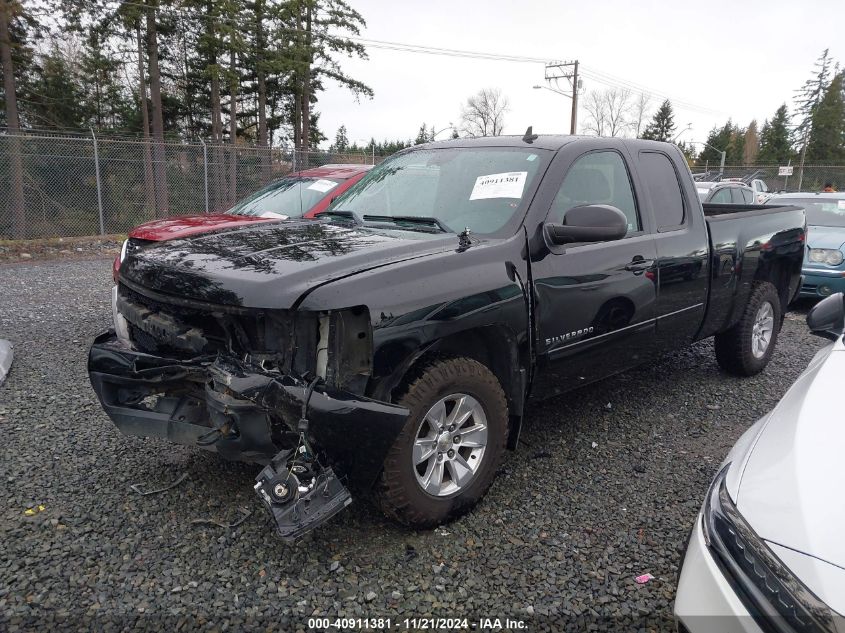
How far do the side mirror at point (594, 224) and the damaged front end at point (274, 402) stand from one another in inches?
51.1

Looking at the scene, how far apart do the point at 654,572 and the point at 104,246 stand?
14.0 m

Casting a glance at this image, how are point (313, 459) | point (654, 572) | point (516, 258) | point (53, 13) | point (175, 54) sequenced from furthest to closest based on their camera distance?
Result: point (175, 54), point (53, 13), point (516, 258), point (654, 572), point (313, 459)

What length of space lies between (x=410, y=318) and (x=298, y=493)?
2.74 ft

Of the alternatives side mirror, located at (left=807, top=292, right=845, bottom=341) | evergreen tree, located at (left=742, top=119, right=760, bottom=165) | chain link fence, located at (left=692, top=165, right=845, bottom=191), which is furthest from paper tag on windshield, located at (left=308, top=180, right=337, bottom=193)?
evergreen tree, located at (left=742, top=119, right=760, bottom=165)

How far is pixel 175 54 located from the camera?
73.4ft

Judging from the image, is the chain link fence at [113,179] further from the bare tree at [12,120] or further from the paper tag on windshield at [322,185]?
the paper tag on windshield at [322,185]

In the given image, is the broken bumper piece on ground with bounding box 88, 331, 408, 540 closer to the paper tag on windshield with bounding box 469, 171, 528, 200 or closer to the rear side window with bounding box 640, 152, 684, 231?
the paper tag on windshield with bounding box 469, 171, 528, 200

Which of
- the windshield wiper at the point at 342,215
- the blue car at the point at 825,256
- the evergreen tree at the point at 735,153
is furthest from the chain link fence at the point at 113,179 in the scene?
the evergreen tree at the point at 735,153

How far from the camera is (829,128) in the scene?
168 feet

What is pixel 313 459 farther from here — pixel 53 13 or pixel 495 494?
pixel 53 13

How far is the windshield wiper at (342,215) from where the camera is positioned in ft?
12.0

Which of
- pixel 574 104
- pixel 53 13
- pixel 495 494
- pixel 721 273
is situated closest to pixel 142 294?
pixel 495 494

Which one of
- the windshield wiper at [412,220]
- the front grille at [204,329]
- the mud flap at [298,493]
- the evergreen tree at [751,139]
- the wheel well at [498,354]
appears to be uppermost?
the evergreen tree at [751,139]

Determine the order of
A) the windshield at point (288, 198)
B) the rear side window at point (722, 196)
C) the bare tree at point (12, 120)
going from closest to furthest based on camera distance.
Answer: the windshield at point (288, 198), the rear side window at point (722, 196), the bare tree at point (12, 120)
